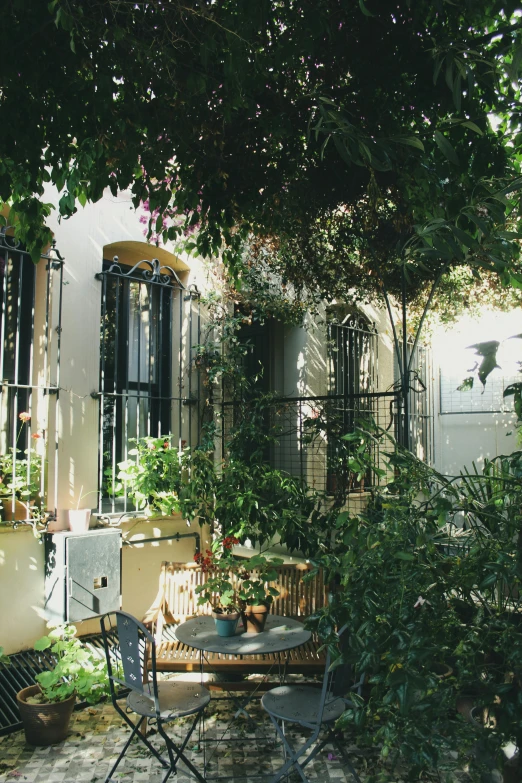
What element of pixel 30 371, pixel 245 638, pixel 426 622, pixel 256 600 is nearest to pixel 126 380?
pixel 30 371

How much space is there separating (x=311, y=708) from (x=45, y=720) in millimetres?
A: 1736

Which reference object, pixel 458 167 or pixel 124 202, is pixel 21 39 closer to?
pixel 458 167

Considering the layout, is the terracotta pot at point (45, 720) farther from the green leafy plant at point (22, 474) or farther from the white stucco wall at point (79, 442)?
the green leafy plant at point (22, 474)

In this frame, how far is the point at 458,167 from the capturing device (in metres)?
3.59

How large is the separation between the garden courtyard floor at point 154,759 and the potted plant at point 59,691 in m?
0.11

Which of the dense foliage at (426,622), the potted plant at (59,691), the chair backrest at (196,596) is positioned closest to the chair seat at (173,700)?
the potted plant at (59,691)

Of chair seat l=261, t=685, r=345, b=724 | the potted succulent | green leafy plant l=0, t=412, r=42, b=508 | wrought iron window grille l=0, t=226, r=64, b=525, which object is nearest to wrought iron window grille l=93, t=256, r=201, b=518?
wrought iron window grille l=0, t=226, r=64, b=525

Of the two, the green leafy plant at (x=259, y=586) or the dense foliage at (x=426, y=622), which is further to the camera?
the green leafy plant at (x=259, y=586)

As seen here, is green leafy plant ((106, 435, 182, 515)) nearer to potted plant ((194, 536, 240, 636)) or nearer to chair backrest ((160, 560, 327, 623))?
chair backrest ((160, 560, 327, 623))

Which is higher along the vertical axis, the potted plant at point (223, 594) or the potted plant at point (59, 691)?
the potted plant at point (223, 594)

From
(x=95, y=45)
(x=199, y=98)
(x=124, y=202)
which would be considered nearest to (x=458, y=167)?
(x=199, y=98)

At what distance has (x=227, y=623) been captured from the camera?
4199 millimetres

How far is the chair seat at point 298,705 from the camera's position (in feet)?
11.5

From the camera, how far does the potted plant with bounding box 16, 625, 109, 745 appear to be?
4090 mm
